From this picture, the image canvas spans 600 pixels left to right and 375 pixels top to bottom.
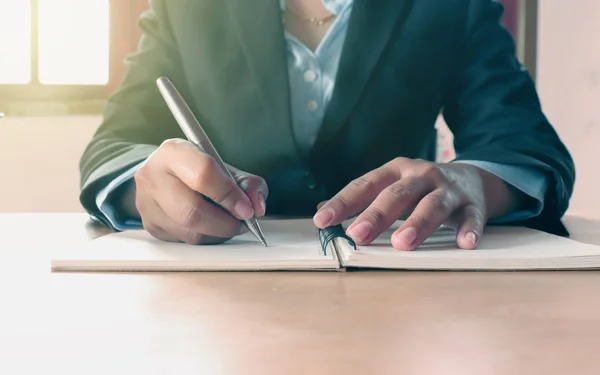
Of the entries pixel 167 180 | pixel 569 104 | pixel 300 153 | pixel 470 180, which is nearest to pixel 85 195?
pixel 167 180

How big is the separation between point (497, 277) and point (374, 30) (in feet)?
1.70

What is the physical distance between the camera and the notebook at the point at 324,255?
1.39 ft

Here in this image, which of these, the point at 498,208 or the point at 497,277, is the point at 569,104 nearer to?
the point at 498,208

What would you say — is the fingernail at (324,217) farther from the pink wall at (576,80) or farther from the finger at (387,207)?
the pink wall at (576,80)

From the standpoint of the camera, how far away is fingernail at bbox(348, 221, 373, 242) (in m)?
0.46

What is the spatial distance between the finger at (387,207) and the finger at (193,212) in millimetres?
109

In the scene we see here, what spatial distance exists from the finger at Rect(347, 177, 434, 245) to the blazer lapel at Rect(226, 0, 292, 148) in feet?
1.11

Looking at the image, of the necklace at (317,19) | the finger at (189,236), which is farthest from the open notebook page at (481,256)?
the necklace at (317,19)

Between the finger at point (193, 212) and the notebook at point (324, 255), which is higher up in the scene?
the finger at point (193, 212)

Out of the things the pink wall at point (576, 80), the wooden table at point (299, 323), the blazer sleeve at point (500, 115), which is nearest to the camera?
the wooden table at point (299, 323)

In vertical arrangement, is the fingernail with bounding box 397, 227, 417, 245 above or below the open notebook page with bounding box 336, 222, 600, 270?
above

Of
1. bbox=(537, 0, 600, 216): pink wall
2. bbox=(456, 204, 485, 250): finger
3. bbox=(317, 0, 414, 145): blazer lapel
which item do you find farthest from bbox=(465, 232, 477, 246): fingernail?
bbox=(537, 0, 600, 216): pink wall

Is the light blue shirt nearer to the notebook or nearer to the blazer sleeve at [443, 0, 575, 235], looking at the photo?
the blazer sleeve at [443, 0, 575, 235]

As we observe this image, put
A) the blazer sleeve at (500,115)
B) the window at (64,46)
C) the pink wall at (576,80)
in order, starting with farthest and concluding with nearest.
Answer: the window at (64,46) → the pink wall at (576,80) → the blazer sleeve at (500,115)
